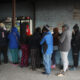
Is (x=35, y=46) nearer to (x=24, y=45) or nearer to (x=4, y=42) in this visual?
(x=24, y=45)

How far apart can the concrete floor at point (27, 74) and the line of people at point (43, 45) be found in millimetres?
201

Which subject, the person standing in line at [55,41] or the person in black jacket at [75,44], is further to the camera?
the person standing in line at [55,41]

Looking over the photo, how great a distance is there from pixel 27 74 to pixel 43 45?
1.16 metres

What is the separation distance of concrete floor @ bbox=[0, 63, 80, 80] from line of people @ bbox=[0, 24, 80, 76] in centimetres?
20

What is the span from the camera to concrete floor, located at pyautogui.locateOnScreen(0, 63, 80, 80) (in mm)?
4574

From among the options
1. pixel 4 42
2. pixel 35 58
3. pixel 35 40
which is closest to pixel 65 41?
pixel 35 40

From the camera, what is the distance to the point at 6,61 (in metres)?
6.01

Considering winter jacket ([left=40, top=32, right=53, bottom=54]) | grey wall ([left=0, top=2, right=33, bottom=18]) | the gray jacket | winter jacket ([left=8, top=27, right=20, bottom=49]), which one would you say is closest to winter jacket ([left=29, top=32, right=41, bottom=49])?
winter jacket ([left=40, top=32, right=53, bottom=54])

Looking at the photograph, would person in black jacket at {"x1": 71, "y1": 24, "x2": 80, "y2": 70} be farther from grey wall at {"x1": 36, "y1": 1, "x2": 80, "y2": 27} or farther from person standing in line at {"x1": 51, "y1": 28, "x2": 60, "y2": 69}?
grey wall at {"x1": 36, "y1": 1, "x2": 80, "y2": 27}

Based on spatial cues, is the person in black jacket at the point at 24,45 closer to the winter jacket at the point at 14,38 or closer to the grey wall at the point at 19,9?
the winter jacket at the point at 14,38

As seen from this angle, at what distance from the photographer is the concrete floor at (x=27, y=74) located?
4.57 metres

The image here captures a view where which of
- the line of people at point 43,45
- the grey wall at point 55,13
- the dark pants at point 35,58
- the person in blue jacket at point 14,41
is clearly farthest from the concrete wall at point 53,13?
the dark pants at point 35,58

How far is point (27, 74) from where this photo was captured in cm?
489

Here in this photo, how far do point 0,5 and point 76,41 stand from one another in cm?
777
